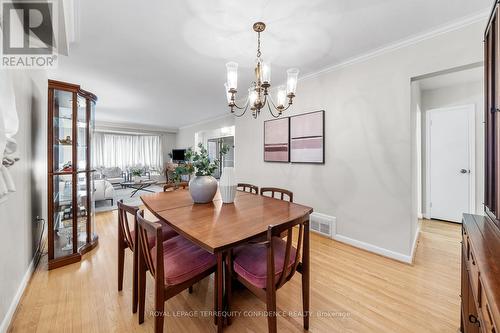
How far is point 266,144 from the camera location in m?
3.71

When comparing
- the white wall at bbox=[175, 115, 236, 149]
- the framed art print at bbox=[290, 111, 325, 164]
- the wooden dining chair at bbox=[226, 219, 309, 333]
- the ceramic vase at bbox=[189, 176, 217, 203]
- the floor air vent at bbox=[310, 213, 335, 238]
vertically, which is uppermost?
the white wall at bbox=[175, 115, 236, 149]

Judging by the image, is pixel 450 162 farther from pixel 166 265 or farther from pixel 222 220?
pixel 166 265

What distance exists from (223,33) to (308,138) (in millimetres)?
1816

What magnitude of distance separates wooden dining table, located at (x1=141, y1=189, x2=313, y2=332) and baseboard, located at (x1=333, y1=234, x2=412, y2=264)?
1368 millimetres

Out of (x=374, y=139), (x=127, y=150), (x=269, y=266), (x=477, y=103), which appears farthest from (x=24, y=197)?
(x=127, y=150)

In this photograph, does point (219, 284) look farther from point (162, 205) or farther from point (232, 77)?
point (232, 77)

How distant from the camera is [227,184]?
75.7 inches

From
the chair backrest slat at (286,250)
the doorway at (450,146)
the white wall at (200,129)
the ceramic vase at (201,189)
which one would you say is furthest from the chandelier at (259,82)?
the white wall at (200,129)

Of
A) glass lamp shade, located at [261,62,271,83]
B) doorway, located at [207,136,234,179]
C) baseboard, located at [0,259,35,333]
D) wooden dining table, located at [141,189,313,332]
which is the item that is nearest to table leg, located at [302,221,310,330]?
wooden dining table, located at [141,189,313,332]

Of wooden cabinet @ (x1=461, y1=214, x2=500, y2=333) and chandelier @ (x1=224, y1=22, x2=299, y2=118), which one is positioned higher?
chandelier @ (x1=224, y1=22, x2=299, y2=118)

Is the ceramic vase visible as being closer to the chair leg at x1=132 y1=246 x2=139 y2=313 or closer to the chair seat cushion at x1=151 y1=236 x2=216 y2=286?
the chair seat cushion at x1=151 y1=236 x2=216 y2=286

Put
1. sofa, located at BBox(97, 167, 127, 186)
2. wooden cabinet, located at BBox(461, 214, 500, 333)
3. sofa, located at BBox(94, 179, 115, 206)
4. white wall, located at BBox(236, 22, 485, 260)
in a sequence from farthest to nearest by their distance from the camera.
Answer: sofa, located at BBox(97, 167, 127, 186) < sofa, located at BBox(94, 179, 115, 206) < white wall, located at BBox(236, 22, 485, 260) < wooden cabinet, located at BBox(461, 214, 500, 333)

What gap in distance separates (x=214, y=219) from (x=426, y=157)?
4.17 metres

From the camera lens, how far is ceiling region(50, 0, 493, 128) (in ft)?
5.45
